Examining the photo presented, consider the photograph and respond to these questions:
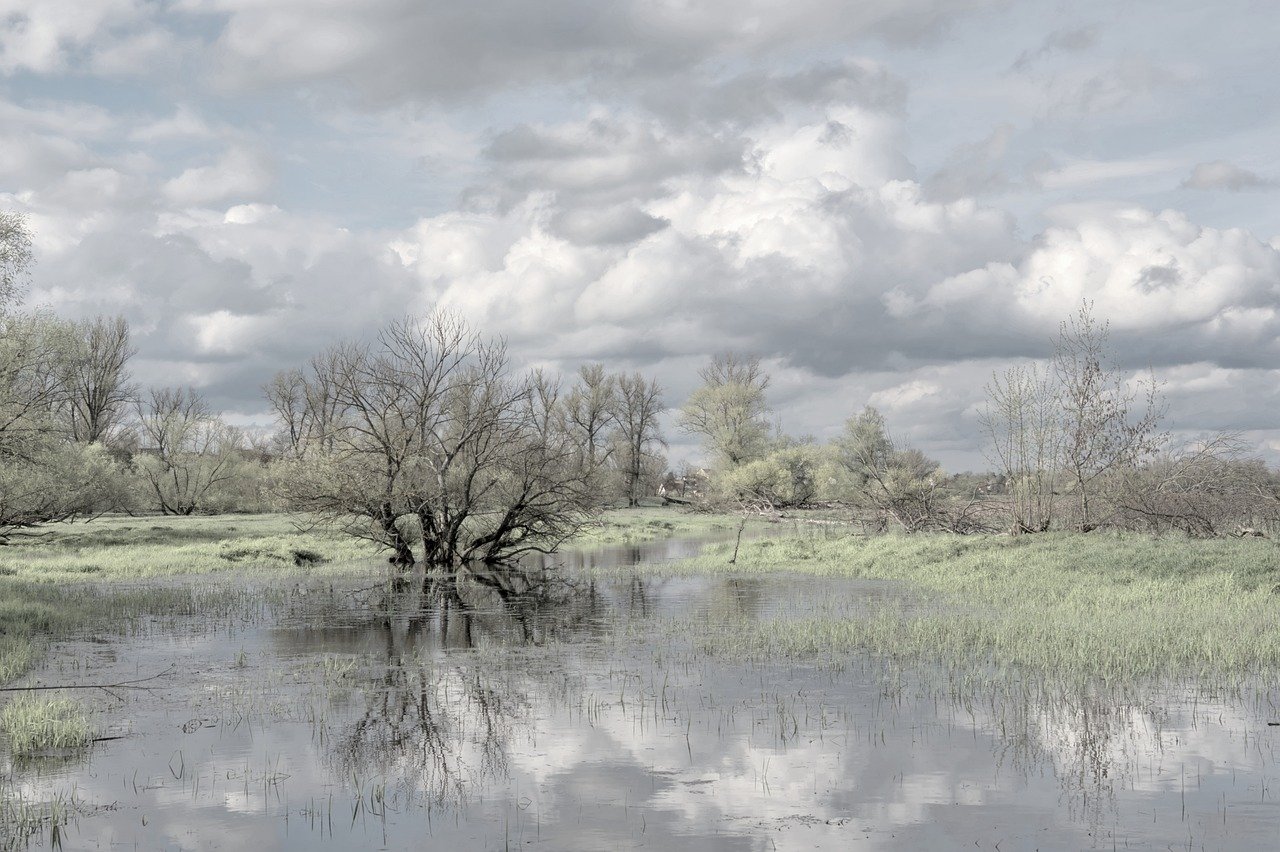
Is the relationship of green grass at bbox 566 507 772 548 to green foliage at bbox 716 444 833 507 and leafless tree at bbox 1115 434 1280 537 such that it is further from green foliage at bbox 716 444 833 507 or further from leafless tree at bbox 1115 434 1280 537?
leafless tree at bbox 1115 434 1280 537

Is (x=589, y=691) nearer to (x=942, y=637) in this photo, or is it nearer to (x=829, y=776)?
(x=829, y=776)

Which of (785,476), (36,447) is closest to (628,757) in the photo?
(36,447)

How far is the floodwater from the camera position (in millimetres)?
8211

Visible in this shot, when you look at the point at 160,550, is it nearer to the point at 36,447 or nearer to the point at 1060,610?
the point at 36,447

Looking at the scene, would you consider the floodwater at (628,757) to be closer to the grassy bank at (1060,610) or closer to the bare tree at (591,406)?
the grassy bank at (1060,610)

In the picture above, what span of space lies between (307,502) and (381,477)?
2.30 m

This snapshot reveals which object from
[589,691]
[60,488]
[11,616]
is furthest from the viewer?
[60,488]

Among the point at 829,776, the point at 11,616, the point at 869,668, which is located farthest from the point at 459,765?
the point at 11,616

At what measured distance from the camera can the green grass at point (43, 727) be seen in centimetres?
1068

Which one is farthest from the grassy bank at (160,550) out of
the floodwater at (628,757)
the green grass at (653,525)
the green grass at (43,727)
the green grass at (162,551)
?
the green grass at (43,727)

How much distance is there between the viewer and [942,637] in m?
16.7

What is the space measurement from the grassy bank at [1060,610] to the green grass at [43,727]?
9036mm

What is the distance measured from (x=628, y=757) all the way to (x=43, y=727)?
244 inches

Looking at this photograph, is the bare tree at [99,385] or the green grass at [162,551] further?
the bare tree at [99,385]
